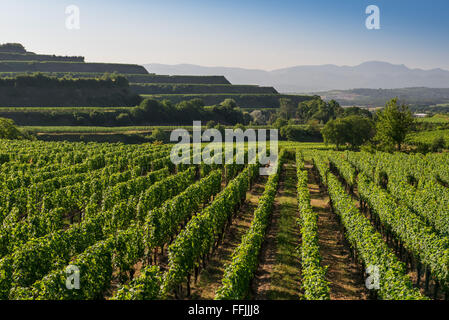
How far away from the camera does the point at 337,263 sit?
57.6 feet

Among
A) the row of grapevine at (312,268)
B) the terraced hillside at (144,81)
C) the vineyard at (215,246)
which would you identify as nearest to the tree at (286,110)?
the terraced hillside at (144,81)

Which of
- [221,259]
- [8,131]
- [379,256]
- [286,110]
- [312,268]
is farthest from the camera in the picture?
[286,110]

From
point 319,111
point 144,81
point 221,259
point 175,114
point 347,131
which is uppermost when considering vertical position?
point 144,81

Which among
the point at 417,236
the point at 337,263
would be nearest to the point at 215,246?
the point at 337,263

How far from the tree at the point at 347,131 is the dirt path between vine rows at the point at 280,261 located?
44.4 meters

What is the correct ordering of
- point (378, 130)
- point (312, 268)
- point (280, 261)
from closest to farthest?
point (312, 268)
point (280, 261)
point (378, 130)

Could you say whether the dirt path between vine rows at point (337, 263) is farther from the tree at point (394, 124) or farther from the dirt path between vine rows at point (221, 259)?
the tree at point (394, 124)

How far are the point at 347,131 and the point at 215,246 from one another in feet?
188

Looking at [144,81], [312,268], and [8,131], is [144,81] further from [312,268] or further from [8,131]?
[312,268]

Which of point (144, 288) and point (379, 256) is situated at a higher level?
point (379, 256)

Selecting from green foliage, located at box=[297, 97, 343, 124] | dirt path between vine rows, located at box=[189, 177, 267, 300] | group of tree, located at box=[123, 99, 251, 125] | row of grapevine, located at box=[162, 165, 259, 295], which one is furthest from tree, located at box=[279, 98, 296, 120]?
row of grapevine, located at box=[162, 165, 259, 295]

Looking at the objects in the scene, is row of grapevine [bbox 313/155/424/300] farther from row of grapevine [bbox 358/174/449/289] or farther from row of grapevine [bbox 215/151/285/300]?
row of grapevine [bbox 215/151/285/300]

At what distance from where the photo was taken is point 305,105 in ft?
502
